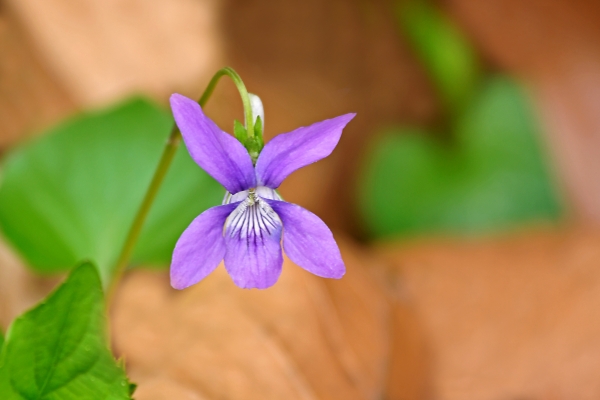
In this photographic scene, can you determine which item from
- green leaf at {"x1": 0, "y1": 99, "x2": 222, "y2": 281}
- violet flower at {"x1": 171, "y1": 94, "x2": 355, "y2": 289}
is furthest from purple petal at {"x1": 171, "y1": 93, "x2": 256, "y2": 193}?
green leaf at {"x1": 0, "y1": 99, "x2": 222, "y2": 281}

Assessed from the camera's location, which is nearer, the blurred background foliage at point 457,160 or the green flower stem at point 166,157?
the green flower stem at point 166,157

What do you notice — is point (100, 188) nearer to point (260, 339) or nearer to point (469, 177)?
point (260, 339)

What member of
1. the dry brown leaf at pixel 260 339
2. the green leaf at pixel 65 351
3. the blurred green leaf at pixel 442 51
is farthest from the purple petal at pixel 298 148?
the blurred green leaf at pixel 442 51

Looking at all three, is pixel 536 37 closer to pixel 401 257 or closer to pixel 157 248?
pixel 401 257

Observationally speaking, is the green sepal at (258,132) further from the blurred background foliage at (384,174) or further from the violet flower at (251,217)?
the blurred background foliage at (384,174)

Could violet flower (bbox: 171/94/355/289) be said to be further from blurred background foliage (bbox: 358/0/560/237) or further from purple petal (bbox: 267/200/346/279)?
blurred background foliage (bbox: 358/0/560/237)

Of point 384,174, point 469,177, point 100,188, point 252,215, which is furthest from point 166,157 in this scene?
point 469,177
